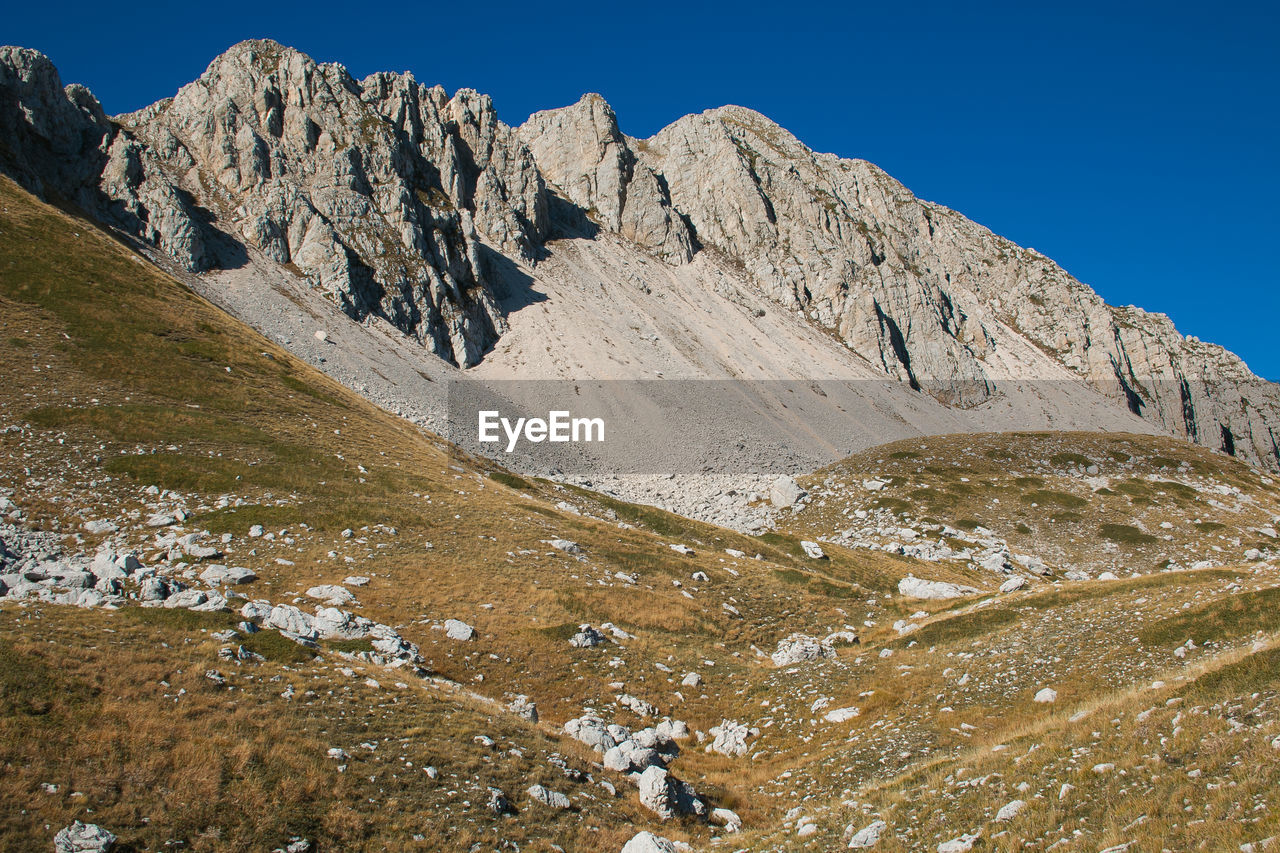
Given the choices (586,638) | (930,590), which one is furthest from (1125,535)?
(586,638)

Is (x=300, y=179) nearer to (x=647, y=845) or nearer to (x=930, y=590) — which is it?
(x=930, y=590)

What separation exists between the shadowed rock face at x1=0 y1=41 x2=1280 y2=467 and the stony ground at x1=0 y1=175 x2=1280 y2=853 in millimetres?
58964

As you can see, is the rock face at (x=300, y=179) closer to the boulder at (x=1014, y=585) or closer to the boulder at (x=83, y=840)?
the boulder at (x=1014, y=585)

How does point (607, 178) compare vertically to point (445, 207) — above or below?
above

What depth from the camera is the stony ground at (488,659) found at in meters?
12.7

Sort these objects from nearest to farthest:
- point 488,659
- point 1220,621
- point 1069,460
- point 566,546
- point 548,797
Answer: point 548,797 < point 1220,621 < point 488,659 < point 566,546 < point 1069,460

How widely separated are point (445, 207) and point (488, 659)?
127 metres

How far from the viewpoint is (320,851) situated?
12.6 metres

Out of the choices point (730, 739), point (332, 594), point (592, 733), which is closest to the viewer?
point (592, 733)

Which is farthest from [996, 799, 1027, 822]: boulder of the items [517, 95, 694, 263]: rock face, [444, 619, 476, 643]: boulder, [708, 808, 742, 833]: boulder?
[517, 95, 694, 263]: rock face

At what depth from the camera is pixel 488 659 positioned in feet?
83.3

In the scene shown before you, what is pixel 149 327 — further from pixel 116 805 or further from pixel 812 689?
pixel 812 689

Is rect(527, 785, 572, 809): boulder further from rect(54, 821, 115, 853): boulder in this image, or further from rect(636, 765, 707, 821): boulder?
rect(54, 821, 115, 853): boulder

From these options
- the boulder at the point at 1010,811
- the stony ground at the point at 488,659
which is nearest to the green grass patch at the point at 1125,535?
the stony ground at the point at 488,659
